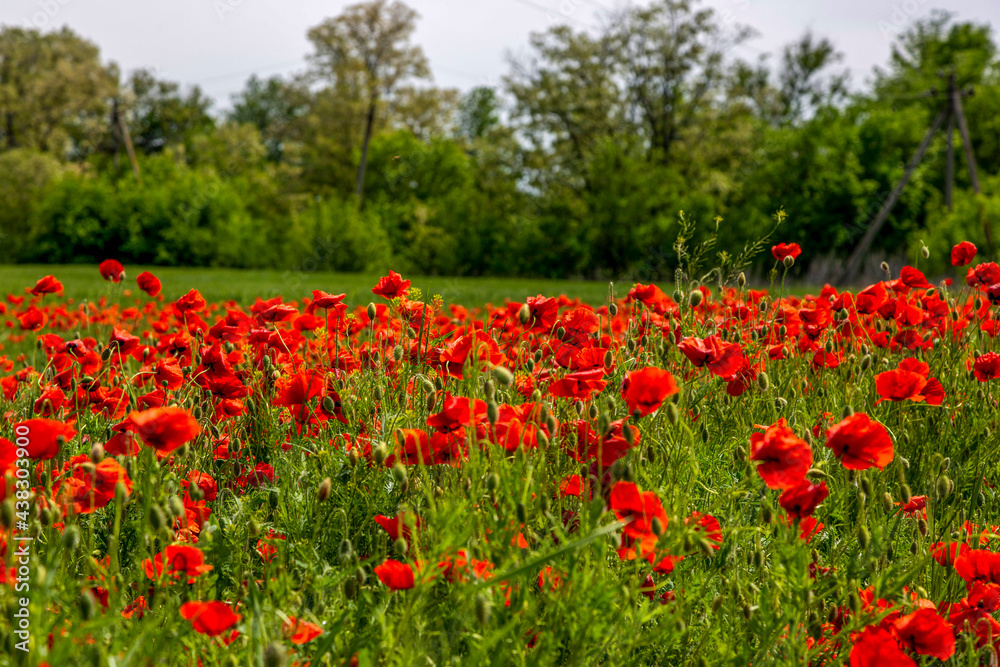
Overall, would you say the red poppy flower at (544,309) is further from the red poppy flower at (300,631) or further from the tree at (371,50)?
the tree at (371,50)

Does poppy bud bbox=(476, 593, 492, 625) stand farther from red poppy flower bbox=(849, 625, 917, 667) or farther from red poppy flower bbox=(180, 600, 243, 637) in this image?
red poppy flower bbox=(849, 625, 917, 667)

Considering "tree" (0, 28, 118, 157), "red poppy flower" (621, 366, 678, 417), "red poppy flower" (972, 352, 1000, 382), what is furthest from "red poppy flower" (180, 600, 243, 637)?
"tree" (0, 28, 118, 157)

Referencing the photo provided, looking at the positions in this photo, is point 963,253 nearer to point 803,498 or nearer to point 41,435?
point 803,498

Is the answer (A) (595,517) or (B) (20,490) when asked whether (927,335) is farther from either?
(B) (20,490)

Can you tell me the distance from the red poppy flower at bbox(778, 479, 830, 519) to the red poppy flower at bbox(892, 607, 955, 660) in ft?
0.72

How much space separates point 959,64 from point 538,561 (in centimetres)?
3501

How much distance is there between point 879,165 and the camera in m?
18.5

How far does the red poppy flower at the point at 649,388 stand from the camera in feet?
3.81

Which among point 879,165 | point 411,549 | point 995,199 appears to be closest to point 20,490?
point 411,549

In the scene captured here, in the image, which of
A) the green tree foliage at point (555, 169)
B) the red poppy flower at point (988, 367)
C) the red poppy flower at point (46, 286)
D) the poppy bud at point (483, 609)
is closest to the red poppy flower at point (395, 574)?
the poppy bud at point (483, 609)

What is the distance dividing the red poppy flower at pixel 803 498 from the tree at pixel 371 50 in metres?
25.8

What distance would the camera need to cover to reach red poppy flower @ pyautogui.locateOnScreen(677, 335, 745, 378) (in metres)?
1.48

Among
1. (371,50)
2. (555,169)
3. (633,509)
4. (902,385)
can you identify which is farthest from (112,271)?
(371,50)

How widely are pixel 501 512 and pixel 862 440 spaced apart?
24.8 inches
